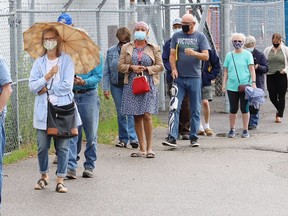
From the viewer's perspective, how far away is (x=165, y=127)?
1662 cm

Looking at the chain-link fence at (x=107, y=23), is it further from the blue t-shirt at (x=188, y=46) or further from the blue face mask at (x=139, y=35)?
the blue t-shirt at (x=188, y=46)

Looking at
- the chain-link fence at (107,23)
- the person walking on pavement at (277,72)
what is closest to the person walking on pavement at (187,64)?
the chain-link fence at (107,23)

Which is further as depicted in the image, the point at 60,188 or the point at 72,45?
the point at 72,45

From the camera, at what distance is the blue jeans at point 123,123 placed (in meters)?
13.5

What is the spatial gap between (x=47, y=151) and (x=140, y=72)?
9.14ft

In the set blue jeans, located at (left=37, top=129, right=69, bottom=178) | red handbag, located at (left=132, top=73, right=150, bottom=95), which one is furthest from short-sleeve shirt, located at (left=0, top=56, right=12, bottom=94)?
red handbag, located at (left=132, top=73, right=150, bottom=95)

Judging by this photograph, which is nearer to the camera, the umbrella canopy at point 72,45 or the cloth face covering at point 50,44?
the cloth face covering at point 50,44

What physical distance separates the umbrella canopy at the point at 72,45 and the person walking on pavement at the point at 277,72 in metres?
7.58

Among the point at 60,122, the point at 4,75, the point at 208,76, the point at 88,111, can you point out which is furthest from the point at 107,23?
the point at 4,75

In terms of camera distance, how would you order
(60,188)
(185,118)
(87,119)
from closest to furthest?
(60,188), (87,119), (185,118)

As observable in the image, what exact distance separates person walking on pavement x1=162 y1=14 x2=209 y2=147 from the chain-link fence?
1.90 meters

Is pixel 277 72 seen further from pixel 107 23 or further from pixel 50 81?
pixel 50 81

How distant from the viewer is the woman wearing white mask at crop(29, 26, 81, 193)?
9664 mm

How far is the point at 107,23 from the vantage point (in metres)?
17.3
